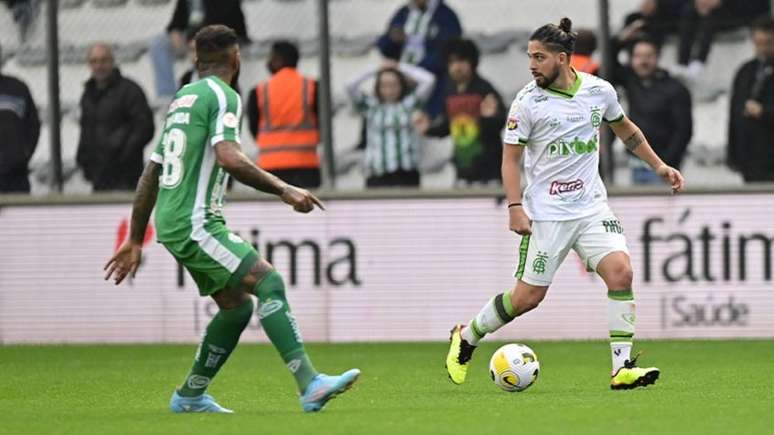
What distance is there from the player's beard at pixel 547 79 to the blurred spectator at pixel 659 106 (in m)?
4.67

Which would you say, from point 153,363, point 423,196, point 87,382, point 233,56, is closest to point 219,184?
point 233,56

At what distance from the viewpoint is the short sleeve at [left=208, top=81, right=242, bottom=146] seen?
346 inches

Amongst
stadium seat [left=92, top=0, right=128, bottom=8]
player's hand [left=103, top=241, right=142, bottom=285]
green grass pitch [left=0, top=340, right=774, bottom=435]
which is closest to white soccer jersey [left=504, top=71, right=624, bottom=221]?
green grass pitch [left=0, top=340, right=774, bottom=435]

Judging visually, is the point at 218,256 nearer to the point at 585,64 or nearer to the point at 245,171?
the point at 245,171

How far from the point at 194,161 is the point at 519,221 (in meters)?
2.33

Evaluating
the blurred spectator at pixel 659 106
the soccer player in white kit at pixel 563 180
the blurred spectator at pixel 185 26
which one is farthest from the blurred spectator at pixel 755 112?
the soccer player in white kit at pixel 563 180

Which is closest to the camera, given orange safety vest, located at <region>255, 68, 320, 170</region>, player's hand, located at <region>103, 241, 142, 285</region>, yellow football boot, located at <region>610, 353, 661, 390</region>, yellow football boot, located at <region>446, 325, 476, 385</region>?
player's hand, located at <region>103, 241, 142, 285</region>

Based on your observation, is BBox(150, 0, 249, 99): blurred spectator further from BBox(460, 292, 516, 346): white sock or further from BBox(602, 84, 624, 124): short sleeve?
BBox(602, 84, 624, 124): short sleeve

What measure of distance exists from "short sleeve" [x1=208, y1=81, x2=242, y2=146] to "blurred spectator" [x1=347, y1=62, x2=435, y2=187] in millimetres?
6831

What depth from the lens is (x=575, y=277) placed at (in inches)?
610

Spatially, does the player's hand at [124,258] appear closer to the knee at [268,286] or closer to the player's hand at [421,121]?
the knee at [268,286]

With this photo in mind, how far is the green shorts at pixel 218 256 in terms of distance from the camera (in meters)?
8.83

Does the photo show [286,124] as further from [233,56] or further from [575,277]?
[233,56]

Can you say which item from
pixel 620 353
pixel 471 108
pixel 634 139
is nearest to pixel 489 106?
pixel 471 108
